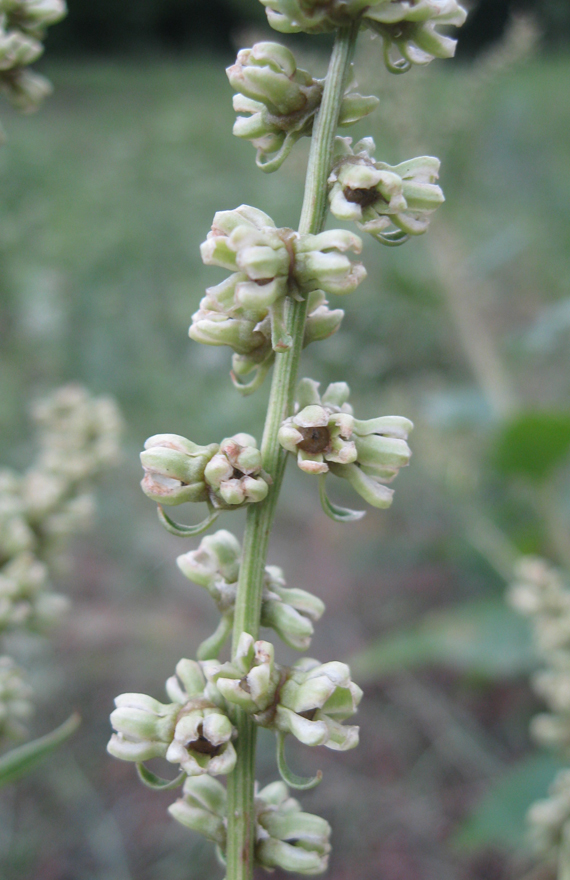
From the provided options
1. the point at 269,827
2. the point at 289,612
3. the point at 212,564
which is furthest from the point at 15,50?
the point at 269,827

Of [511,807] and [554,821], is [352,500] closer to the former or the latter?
[511,807]

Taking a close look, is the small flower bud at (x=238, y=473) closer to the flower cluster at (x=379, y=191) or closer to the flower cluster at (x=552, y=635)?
the flower cluster at (x=379, y=191)

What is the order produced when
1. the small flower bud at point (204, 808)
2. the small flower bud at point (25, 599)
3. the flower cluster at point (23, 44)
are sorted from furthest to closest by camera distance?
1. the small flower bud at point (25, 599)
2. the flower cluster at point (23, 44)
3. the small flower bud at point (204, 808)

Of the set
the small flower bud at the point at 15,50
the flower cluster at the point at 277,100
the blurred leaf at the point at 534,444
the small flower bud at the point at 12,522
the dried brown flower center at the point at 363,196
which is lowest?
the small flower bud at the point at 12,522

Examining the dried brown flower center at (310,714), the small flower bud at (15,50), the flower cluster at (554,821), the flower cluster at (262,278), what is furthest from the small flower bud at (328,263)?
the flower cluster at (554,821)

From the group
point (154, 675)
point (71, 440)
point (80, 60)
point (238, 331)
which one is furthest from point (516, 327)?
point (80, 60)

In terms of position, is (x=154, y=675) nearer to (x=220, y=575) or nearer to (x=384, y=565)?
(x=384, y=565)
